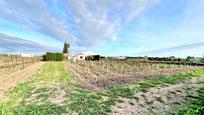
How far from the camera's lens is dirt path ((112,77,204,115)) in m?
10.9

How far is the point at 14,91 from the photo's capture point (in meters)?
14.9

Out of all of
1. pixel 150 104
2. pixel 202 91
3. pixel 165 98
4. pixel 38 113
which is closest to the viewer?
pixel 38 113

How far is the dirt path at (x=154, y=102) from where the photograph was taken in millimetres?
10945

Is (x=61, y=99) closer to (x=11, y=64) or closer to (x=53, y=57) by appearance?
(x=11, y=64)

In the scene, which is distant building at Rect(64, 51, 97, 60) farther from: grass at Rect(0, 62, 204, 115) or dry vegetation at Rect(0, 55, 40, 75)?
grass at Rect(0, 62, 204, 115)

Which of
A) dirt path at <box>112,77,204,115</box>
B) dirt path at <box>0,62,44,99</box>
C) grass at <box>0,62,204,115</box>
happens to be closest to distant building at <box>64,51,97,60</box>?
dirt path at <box>0,62,44,99</box>

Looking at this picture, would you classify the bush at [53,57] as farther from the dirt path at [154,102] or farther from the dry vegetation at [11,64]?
the dirt path at [154,102]

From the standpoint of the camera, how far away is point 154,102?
12.5 metres

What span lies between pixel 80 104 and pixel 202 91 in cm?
928

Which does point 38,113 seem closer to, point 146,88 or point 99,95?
point 99,95

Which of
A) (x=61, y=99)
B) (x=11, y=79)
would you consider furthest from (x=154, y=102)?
(x=11, y=79)

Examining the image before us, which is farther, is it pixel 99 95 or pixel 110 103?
pixel 99 95

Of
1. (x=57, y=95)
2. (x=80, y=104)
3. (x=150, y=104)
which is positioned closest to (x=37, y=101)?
(x=57, y=95)

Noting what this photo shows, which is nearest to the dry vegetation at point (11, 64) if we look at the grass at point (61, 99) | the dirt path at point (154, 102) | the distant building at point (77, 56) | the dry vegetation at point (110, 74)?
the dry vegetation at point (110, 74)
